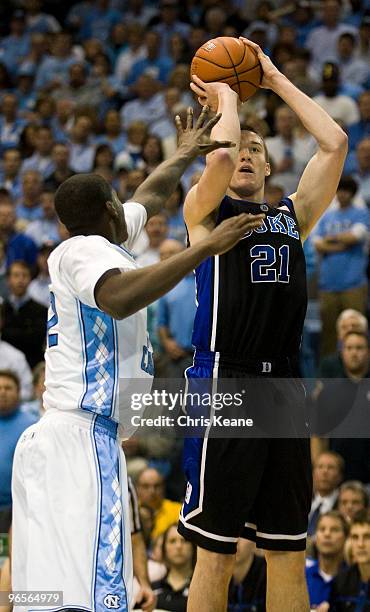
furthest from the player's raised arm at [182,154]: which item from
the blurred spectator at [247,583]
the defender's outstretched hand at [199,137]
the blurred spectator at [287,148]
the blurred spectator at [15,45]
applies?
the blurred spectator at [15,45]

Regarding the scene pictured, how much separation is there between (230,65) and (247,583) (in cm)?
386

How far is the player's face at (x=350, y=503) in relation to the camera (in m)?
8.57

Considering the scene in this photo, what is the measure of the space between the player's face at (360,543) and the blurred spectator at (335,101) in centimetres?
608

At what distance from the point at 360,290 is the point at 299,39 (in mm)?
6078

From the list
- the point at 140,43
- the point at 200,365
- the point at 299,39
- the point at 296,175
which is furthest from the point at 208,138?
the point at 140,43

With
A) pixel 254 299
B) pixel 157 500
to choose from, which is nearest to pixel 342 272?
pixel 157 500

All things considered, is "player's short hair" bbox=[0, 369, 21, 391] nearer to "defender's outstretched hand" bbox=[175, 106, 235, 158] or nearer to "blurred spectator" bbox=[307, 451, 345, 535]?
"blurred spectator" bbox=[307, 451, 345, 535]

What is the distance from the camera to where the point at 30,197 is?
13.7m

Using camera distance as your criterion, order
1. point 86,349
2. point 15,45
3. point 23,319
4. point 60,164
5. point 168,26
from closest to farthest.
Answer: point 86,349 < point 23,319 < point 60,164 < point 168,26 < point 15,45

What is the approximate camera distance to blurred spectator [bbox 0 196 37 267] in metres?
12.5

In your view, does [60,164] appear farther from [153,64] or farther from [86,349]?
[86,349]

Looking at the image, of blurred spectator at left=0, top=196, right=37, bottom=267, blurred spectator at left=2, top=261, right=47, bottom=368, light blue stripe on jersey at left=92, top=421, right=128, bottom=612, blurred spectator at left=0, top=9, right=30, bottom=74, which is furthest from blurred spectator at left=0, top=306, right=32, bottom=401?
blurred spectator at left=0, top=9, right=30, bottom=74

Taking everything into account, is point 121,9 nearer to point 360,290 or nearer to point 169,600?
point 360,290

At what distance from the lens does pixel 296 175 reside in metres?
12.1
